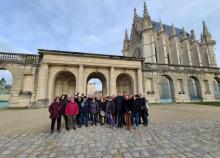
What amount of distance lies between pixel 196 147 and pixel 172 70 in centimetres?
1944

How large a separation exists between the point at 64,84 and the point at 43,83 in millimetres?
4043

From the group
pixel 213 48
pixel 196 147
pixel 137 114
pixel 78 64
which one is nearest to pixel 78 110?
pixel 137 114

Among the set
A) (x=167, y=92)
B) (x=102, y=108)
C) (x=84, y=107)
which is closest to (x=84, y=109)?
(x=84, y=107)

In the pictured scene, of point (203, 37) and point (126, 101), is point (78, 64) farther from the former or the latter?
point (203, 37)

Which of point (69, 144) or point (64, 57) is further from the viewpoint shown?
point (64, 57)

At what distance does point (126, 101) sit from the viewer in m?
6.12

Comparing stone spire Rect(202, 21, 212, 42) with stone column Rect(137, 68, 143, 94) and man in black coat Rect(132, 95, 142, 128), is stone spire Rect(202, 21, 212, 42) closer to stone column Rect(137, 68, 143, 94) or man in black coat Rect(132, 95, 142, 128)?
stone column Rect(137, 68, 143, 94)

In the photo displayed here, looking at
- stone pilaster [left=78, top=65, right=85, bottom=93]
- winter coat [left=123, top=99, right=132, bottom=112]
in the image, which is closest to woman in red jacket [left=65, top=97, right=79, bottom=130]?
winter coat [left=123, top=99, right=132, bottom=112]

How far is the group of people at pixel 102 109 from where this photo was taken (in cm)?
582

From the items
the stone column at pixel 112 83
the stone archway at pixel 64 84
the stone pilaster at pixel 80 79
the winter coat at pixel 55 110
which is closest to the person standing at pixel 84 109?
A: the winter coat at pixel 55 110

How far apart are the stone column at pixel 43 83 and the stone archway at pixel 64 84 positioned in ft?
9.34

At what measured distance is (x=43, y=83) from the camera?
599 inches

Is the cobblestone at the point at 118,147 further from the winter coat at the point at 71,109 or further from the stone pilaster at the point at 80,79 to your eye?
the stone pilaster at the point at 80,79

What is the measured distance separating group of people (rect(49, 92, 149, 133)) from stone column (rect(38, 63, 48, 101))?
9784 millimetres
